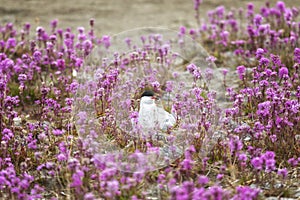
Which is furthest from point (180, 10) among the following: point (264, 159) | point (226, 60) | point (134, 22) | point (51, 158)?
point (264, 159)

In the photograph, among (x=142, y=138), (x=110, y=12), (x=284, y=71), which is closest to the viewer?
(x=142, y=138)

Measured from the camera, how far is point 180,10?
11719 millimetres

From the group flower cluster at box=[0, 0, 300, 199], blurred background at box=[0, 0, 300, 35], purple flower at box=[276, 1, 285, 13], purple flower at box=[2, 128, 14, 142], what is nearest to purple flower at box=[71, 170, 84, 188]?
flower cluster at box=[0, 0, 300, 199]

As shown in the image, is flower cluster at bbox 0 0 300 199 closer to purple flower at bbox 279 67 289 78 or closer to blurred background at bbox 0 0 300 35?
purple flower at bbox 279 67 289 78

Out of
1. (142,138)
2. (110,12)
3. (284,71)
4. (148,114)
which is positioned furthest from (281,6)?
(142,138)

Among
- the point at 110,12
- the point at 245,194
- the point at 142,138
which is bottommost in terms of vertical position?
the point at 245,194

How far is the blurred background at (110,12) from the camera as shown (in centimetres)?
1054

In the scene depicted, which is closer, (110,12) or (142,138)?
(142,138)

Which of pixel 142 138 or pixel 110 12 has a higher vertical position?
pixel 110 12

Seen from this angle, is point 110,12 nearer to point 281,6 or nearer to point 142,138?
point 281,6

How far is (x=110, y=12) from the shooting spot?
37.7ft

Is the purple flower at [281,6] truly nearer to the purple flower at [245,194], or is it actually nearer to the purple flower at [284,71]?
the purple flower at [284,71]

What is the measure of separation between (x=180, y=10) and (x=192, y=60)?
4128mm

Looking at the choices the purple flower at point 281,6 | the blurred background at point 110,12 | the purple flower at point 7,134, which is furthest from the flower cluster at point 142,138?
the blurred background at point 110,12
